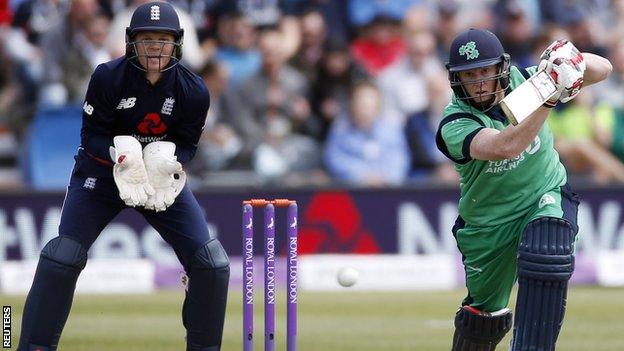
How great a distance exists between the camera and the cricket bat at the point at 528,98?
177 inches

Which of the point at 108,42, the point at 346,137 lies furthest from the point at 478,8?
the point at 108,42

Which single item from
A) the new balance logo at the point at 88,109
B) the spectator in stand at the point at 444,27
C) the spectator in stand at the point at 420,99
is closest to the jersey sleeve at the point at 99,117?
the new balance logo at the point at 88,109

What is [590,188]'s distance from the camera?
10641mm

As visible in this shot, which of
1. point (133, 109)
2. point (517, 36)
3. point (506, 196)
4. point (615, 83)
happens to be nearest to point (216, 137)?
point (517, 36)

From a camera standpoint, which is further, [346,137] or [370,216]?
[346,137]

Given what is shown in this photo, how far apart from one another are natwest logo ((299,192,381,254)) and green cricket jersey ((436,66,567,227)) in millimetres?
5317

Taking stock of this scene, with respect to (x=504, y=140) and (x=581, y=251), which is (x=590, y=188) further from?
(x=504, y=140)

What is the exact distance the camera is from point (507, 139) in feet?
15.4

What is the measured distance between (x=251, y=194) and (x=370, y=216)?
1048mm

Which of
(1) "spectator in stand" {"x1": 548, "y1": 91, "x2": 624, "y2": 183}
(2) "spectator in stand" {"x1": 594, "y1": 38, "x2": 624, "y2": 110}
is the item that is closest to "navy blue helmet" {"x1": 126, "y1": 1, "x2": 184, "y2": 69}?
(1) "spectator in stand" {"x1": 548, "y1": 91, "x2": 624, "y2": 183}

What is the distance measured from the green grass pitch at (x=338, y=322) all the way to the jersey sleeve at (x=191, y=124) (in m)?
1.87

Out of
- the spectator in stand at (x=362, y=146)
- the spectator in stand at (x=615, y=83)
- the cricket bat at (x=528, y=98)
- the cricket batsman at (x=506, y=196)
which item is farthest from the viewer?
the spectator in stand at (x=615, y=83)

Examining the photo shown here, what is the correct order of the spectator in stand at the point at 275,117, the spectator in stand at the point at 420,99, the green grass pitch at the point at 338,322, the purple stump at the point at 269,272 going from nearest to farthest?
the purple stump at the point at 269,272 < the green grass pitch at the point at 338,322 < the spectator in stand at the point at 275,117 < the spectator in stand at the point at 420,99

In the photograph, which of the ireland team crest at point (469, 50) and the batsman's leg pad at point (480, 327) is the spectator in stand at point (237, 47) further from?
the ireland team crest at point (469, 50)
